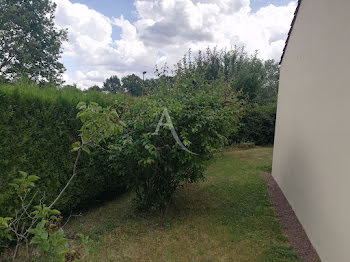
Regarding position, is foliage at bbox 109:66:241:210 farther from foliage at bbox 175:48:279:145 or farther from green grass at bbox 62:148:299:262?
foliage at bbox 175:48:279:145

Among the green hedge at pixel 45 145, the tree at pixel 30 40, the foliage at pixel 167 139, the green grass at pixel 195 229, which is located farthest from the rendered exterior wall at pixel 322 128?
the tree at pixel 30 40

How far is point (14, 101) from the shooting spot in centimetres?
353

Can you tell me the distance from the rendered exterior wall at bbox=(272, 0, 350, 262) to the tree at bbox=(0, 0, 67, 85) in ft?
43.4

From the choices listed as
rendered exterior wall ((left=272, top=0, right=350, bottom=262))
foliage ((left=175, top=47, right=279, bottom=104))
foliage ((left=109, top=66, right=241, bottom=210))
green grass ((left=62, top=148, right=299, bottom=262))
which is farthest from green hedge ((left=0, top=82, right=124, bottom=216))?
foliage ((left=175, top=47, right=279, bottom=104))

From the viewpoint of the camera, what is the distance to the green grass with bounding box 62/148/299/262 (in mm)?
3150

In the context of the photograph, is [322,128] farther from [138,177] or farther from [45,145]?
[45,145]

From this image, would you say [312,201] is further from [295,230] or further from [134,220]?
[134,220]

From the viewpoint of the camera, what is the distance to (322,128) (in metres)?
3.25

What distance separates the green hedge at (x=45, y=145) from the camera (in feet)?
11.0

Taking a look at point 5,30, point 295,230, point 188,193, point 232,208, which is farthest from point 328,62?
point 5,30

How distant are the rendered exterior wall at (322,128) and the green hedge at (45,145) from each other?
3.35 meters

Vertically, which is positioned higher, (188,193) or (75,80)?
(75,80)

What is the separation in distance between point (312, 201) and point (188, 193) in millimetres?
2942

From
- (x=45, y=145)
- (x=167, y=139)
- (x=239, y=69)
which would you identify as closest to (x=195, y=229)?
(x=167, y=139)
